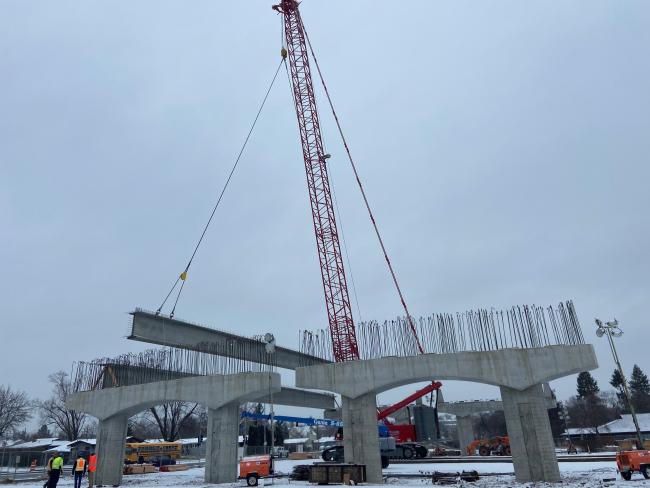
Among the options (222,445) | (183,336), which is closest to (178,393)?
(222,445)

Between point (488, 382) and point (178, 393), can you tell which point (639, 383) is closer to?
point (488, 382)

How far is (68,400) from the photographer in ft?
91.9

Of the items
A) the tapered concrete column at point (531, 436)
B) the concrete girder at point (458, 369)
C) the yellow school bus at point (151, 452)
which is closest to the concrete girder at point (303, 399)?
the yellow school bus at point (151, 452)

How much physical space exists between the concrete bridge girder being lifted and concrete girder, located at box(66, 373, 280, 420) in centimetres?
256

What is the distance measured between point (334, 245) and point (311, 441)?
50304 millimetres

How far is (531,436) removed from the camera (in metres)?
17.9

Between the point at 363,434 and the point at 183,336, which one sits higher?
the point at 183,336

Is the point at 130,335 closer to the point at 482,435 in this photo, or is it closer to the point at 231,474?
the point at 231,474

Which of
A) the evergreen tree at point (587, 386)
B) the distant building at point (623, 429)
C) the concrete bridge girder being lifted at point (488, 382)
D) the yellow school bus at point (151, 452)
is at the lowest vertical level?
the distant building at point (623, 429)

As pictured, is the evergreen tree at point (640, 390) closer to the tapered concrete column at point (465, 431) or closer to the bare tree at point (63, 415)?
the tapered concrete column at point (465, 431)

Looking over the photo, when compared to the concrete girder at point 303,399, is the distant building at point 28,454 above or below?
below

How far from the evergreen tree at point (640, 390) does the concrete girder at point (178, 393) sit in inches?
3560

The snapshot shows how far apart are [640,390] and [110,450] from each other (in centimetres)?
10032

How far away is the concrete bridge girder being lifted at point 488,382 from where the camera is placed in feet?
58.6
